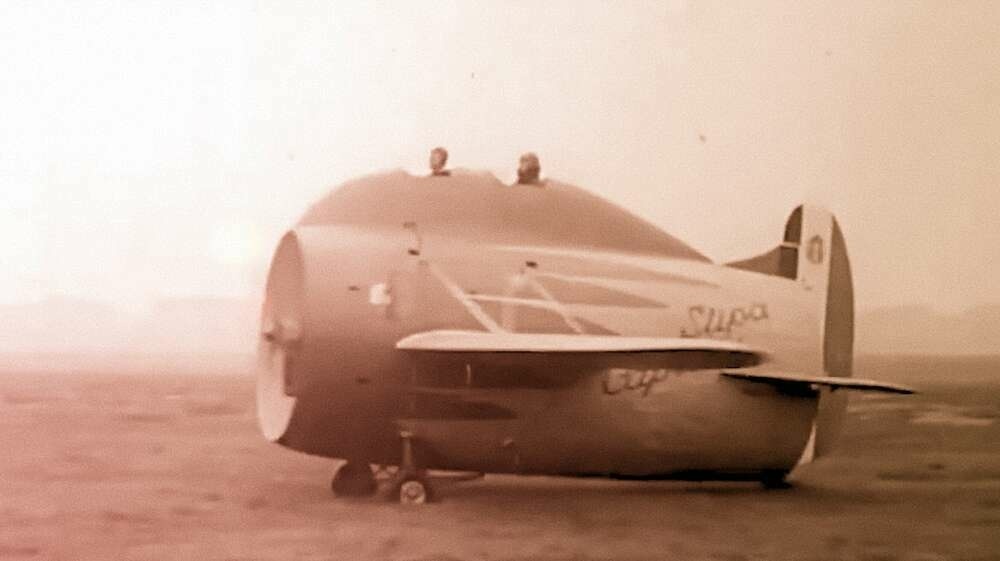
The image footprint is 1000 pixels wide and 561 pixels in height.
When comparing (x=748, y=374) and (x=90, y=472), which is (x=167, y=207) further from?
(x=748, y=374)

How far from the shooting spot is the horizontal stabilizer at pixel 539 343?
6.66 feet

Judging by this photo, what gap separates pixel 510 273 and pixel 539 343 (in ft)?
0.51

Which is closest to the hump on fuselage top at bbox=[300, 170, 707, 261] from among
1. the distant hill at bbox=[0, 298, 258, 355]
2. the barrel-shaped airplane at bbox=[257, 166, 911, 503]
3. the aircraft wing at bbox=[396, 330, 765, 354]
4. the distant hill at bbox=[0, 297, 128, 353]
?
the barrel-shaped airplane at bbox=[257, 166, 911, 503]

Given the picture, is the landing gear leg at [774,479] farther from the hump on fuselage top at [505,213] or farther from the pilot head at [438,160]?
the pilot head at [438,160]

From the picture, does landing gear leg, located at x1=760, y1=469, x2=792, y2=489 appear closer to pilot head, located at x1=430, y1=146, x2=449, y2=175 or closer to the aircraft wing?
the aircraft wing

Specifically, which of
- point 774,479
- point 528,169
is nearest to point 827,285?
point 774,479

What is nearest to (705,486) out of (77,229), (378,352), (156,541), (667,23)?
(378,352)

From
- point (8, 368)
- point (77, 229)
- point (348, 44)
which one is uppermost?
point (348, 44)

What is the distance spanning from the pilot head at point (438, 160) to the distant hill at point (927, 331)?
0.76 metres

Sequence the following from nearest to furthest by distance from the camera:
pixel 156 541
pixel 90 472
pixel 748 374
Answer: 1. pixel 156 541
2. pixel 90 472
3. pixel 748 374

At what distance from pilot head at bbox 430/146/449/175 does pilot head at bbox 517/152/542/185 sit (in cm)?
13

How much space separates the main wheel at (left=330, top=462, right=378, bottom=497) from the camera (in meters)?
2.18

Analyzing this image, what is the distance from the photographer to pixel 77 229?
2102mm

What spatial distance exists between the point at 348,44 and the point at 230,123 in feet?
0.76
